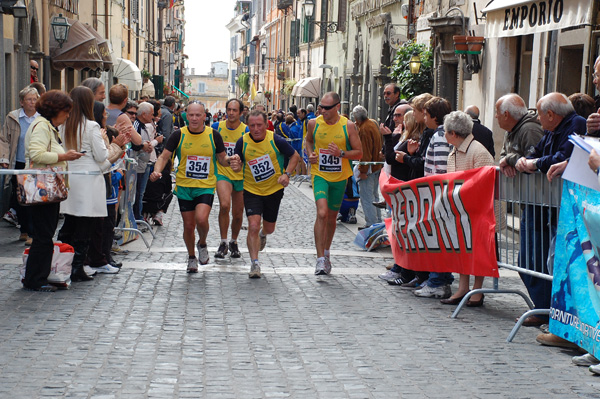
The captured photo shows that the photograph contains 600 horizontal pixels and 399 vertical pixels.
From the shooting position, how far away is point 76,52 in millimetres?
23703

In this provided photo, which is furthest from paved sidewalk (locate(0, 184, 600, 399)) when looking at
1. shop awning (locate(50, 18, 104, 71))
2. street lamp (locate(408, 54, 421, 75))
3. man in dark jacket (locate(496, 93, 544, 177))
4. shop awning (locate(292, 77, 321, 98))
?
shop awning (locate(292, 77, 321, 98))

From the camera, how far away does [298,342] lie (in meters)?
6.64

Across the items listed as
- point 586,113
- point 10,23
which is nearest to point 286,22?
point 10,23

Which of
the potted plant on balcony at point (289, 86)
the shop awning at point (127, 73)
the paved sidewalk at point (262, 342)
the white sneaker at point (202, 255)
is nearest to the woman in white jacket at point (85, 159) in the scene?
the paved sidewalk at point (262, 342)

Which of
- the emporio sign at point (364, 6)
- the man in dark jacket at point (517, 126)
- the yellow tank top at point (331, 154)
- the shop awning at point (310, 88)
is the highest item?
the emporio sign at point (364, 6)

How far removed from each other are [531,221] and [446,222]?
3.17 ft

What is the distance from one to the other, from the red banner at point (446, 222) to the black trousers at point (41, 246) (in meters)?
3.11

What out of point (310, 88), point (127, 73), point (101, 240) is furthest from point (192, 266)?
point (310, 88)

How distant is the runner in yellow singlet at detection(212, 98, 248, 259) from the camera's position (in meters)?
10.5

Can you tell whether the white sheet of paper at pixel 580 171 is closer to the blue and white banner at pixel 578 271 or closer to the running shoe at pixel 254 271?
the blue and white banner at pixel 578 271

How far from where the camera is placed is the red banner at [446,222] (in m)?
7.73

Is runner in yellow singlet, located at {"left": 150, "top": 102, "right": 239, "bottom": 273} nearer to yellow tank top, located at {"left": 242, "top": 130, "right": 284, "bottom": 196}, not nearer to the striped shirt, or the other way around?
yellow tank top, located at {"left": 242, "top": 130, "right": 284, "bottom": 196}

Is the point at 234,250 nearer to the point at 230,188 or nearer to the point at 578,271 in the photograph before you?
the point at 230,188

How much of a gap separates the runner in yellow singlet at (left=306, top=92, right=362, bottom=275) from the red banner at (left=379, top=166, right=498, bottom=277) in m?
0.90
